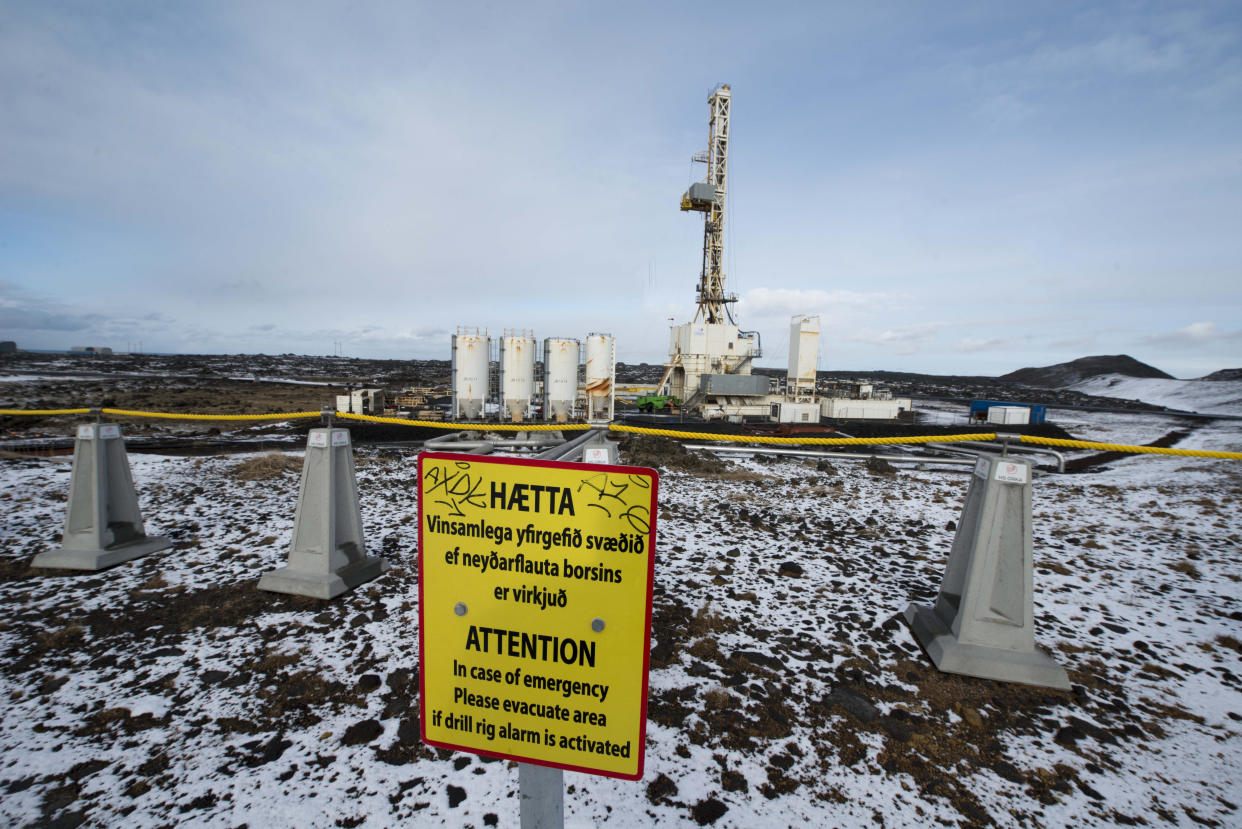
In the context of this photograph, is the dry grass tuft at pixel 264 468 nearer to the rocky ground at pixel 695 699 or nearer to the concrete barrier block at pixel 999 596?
the rocky ground at pixel 695 699

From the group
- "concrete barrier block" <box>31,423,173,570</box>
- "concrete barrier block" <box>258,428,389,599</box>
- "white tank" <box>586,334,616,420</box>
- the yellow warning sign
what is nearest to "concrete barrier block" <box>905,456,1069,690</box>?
the yellow warning sign

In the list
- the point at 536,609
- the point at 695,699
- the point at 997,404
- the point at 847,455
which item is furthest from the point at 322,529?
the point at 997,404

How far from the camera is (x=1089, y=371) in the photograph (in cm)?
9806

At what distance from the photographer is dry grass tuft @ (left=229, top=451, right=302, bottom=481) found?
31.1 feet

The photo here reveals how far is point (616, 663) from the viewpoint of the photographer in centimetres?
144

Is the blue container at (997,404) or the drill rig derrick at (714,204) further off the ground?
the drill rig derrick at (714,204)

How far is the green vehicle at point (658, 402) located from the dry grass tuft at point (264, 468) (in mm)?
19549

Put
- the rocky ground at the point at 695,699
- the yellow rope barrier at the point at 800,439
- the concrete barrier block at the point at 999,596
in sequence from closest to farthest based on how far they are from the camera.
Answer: the rocky ground at the point at 695,699
the concrete barrier block at the point at 999,596
the yellow rope barrier at the point at 800,439

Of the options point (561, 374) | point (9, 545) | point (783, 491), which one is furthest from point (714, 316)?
point (9, 545)

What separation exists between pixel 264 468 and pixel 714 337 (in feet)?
76.3

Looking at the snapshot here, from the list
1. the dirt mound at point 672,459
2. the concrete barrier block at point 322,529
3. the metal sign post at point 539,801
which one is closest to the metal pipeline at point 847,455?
the dirt mound at point 672,459

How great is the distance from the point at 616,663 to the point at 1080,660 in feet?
17.1

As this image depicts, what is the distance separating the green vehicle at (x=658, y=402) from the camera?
91.6 feet

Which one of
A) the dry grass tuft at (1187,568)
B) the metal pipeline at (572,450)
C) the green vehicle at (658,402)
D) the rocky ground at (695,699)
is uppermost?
the metal pipeline at (572,450)
